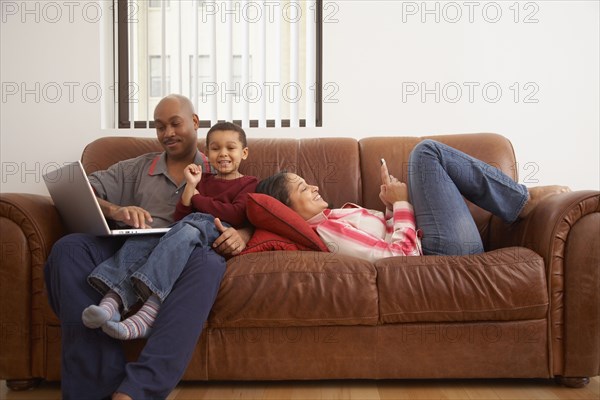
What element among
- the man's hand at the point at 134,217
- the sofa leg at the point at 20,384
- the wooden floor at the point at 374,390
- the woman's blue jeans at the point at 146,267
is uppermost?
the man's hand at the point at 134,217

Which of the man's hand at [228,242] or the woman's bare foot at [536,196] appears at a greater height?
the woman's bare foot at [536,196]

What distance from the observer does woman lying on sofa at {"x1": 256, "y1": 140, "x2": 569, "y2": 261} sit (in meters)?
2.04

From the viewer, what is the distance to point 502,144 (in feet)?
8.22

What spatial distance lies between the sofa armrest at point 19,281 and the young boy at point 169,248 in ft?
0.94

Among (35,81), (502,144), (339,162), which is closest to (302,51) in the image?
(339,162)

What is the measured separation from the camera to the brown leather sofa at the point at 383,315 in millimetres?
1808

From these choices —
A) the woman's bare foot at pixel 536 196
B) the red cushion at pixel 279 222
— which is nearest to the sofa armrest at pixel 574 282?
the woman's bare foot at pixel 536 196

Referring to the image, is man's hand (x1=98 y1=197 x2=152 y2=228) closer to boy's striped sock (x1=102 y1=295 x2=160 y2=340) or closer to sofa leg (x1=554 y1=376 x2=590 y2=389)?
boy's striped sock (x1=102 y1=295 x2=160 y2=340)

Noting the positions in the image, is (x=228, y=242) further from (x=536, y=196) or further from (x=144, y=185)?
(x=536, y=196)

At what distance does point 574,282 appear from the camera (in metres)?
1.82

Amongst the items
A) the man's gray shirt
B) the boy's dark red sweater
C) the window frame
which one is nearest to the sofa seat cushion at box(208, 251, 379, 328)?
the boy's dark red sweater

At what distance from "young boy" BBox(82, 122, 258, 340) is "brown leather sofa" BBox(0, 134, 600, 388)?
192 mm

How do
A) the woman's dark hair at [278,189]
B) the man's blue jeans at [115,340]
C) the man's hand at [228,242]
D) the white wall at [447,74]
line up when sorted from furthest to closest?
1. the white wall at [447,74]
2. the woman's dark hair at [278,189]
3. the man's hand at [228,242]
4. the man's blue jeans at [115,340]

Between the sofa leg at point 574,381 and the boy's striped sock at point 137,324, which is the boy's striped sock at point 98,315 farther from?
the sofa leg at point 574,381
